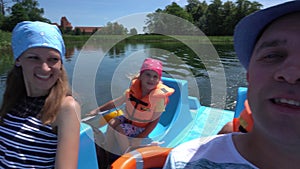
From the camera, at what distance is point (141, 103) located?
→ 265 centimetres

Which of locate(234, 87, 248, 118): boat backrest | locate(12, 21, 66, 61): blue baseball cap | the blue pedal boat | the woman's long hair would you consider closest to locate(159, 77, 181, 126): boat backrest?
the blue pedal boat

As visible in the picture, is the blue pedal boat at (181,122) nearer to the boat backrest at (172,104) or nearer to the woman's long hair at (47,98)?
the boat backrest at (172,104)

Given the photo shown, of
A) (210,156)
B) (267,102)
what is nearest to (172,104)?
(210,156)

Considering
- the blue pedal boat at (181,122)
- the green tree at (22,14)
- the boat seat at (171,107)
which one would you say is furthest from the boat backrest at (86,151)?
the green tree at (22,14)

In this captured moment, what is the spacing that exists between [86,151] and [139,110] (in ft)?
3.59

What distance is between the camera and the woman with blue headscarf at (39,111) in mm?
1227

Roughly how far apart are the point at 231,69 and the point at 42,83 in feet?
33.0

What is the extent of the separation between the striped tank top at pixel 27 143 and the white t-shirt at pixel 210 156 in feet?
2.31

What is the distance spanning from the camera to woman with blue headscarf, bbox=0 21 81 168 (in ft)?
4.02

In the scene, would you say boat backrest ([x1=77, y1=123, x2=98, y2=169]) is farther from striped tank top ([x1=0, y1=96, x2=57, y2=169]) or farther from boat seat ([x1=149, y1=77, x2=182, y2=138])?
boat seat ([x1=149, y1=77, x2=182, y2=138])

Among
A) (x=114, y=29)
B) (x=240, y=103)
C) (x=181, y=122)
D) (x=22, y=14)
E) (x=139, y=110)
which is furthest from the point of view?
(x=22, y=14)

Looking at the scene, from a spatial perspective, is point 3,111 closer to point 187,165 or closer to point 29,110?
point 29,110

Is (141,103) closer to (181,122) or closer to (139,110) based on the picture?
(139,110)

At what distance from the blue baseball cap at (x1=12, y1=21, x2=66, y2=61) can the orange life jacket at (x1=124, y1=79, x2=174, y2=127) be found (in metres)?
1.35
